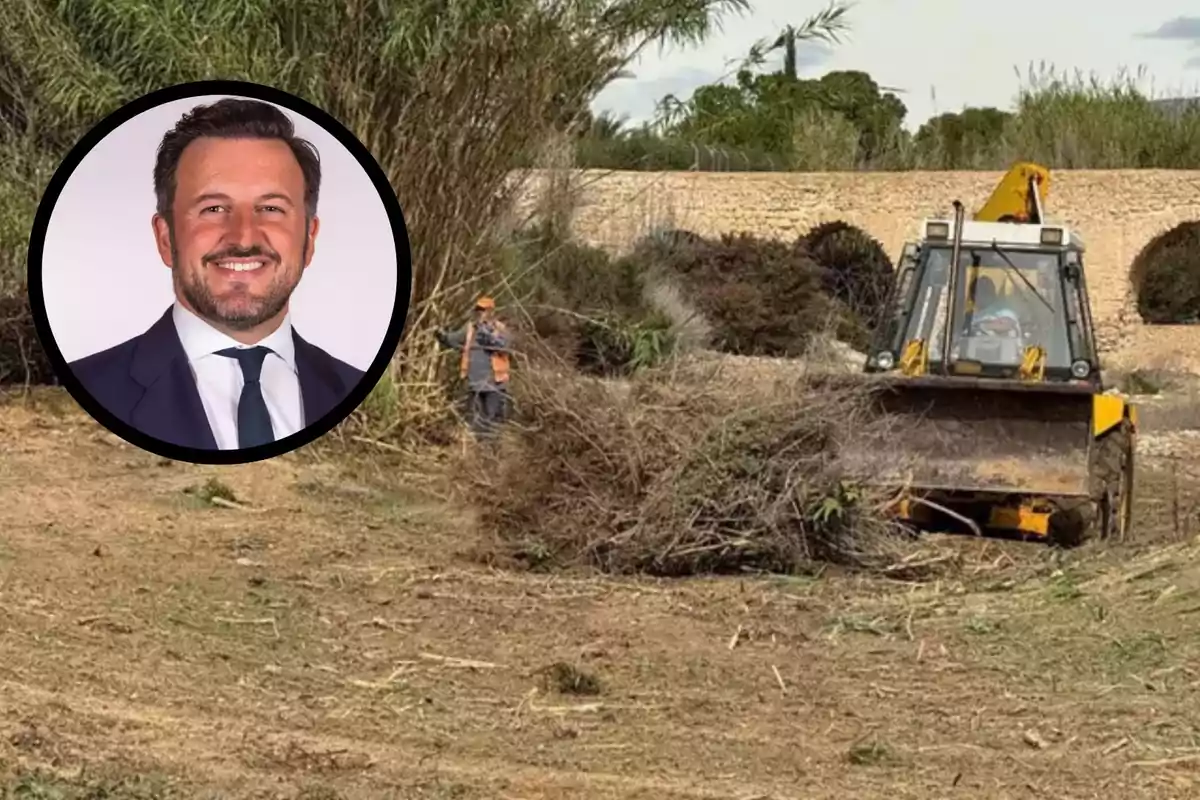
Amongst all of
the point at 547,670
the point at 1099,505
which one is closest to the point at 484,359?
the point at 1099,505

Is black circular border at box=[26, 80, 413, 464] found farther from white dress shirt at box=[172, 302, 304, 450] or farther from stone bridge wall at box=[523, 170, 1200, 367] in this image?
stone bridge wall at box=[523, 170, 1200, 367]

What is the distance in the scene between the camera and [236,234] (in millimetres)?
2135

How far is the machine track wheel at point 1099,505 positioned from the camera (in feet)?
31.1

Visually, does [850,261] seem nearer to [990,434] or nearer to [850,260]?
[850,260]

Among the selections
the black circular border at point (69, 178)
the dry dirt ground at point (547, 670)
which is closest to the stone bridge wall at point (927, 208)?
the dry dirt ground at point (547, 670)

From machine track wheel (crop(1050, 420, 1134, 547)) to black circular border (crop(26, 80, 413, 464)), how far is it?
24.7 feet

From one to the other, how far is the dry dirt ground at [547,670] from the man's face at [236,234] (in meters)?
2.64

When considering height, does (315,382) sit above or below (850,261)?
below

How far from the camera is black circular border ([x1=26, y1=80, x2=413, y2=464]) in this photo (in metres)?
2.21

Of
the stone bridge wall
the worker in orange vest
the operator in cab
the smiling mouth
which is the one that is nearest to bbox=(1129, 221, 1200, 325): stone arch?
the stone bridge wall

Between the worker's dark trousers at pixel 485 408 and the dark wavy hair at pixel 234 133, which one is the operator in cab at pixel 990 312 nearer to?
the worker's dark trousers at pixel 485 408

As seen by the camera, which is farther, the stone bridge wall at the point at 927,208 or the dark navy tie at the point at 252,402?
the stone bridge wall at the point at 927,208

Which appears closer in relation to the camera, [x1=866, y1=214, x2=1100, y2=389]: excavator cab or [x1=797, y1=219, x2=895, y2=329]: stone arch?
[x1=866, y1=214, x2=1100, y2=389]: excavator cab

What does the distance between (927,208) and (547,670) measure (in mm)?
22999
